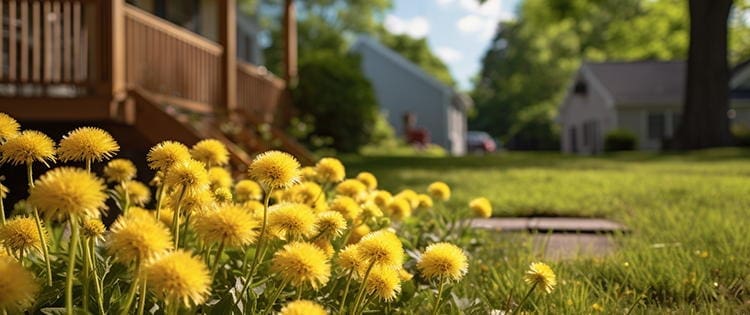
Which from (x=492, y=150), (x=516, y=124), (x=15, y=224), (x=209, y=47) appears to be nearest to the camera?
(x=15, y=224)

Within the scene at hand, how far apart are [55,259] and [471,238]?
73.6 inches

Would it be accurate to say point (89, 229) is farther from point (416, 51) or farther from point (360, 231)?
point (416, 51)

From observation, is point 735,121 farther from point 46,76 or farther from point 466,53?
point 466,53

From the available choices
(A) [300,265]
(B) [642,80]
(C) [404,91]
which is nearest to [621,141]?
(B) [642,80]

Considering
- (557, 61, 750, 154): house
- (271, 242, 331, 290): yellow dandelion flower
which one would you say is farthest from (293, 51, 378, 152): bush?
(557, 61, 750, 154): house

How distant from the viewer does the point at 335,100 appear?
1274 centimetres

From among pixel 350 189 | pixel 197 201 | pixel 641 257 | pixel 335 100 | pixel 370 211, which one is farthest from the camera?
pixel 335 100

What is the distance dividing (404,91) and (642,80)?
10133mm

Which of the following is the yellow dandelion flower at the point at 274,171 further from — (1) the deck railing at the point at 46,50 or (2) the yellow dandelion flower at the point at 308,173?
(1) the deck railing at the point at 46,50

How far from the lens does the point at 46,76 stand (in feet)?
17.4

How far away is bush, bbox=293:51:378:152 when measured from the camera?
1250cm

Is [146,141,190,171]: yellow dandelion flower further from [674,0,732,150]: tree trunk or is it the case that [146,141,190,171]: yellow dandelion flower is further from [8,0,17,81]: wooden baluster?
[674,0,732,150]: tree trunk

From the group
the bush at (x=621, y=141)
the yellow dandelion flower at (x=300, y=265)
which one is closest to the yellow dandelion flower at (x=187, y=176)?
the yellow dandelion flower at (x=300, y=265)

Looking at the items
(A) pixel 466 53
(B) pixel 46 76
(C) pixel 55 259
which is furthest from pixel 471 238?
(A) pixel 466 53
